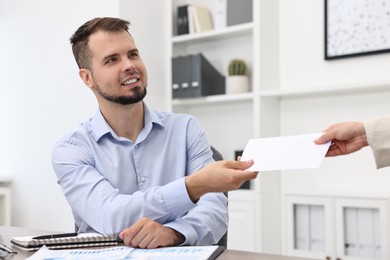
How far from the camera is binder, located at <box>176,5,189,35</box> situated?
12.4 feet

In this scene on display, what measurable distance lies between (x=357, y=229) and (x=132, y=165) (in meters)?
1.73

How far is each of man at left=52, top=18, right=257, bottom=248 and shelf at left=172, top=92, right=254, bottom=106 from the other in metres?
1.54

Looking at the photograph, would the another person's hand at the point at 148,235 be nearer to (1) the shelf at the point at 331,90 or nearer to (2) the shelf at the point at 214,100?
(1) the shelf at the point at 331,90

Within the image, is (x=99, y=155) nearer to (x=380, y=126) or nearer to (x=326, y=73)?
(x=380, y=126)

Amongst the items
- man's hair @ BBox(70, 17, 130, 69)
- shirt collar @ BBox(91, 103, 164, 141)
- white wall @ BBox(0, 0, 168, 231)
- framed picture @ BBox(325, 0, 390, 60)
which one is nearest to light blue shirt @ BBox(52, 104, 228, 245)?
shirt collar @ BBox(91, 103, 164, 141)

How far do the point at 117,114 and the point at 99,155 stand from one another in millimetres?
181

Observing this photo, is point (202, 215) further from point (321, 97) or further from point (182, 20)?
point (182, 20)

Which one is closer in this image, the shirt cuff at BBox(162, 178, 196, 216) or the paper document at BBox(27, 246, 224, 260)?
the paper document at BBox(27, 246, 224, 260)

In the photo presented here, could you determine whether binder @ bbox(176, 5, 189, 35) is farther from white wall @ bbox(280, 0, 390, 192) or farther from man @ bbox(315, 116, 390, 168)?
man @ bbox(315, 116, 390, 168)

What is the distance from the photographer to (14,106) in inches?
168

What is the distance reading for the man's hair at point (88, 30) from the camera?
190 cm

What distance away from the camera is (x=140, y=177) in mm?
1738

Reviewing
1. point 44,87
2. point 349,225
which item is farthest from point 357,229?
point 44,87

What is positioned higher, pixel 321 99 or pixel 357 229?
pixel 321 99
